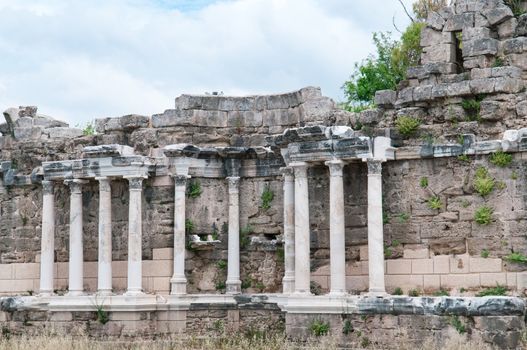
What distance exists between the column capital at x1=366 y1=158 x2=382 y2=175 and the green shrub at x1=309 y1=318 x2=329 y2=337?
2834mm

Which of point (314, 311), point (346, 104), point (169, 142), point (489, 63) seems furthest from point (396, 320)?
point (346, 104)

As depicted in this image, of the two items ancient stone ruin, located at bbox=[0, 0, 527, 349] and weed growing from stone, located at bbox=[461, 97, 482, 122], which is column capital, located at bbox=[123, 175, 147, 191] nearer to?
ancient stone ruin, located at bbox=[0, 0, 527, 349]

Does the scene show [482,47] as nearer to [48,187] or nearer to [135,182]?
[135,182]

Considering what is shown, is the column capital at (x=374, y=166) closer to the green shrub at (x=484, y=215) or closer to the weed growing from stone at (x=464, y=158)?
the weed growing from stone at (x=464, y=158)

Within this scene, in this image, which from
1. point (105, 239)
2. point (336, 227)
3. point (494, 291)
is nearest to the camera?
point (494, 291)

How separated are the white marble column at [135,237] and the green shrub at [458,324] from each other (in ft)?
22.2

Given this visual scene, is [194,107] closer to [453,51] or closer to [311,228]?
[311,228]

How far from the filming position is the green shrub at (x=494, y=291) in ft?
64.2

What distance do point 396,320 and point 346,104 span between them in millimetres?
19690

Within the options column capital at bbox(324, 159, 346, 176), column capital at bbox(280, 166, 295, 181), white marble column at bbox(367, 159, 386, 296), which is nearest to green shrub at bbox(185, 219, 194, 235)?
column capital at bbox(280, 166, 295, 181)

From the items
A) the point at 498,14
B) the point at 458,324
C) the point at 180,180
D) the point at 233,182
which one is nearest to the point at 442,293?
the point at 458,324

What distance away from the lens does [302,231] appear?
70.7 ft

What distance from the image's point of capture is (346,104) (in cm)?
3897

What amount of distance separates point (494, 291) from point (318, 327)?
10.5ft
